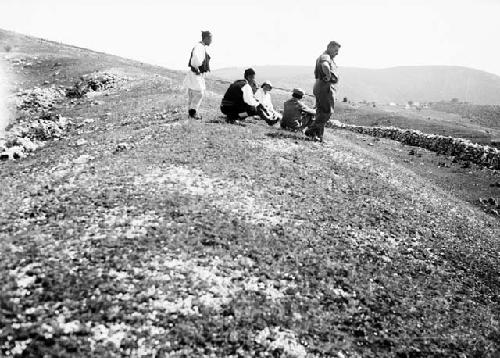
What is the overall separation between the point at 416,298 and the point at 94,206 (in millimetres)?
8915

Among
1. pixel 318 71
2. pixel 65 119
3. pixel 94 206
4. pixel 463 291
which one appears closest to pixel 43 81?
pixel 65 119

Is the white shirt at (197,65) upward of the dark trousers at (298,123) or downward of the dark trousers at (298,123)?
upward

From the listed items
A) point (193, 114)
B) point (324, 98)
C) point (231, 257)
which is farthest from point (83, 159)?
point (324, 98)

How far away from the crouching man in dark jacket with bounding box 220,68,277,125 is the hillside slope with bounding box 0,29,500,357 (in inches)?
144

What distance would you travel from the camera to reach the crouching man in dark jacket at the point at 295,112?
2325cm

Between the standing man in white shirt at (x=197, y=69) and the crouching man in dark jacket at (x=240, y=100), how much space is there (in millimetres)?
1433

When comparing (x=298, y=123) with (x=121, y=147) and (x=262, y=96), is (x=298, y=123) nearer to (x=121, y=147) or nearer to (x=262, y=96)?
(x=262, y=96)

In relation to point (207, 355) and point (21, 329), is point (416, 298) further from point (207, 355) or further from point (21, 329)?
point (21, 329)

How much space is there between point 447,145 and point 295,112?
18.0 m

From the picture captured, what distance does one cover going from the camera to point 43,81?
43.9 meters

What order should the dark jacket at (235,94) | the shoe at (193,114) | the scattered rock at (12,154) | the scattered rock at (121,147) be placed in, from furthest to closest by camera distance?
the shoe at (193,114) → the dark jacket at (235,94) → the scattered rock at (12,154) → the scattered rock at (121,147)

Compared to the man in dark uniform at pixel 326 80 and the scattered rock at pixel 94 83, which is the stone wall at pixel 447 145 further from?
the scattered rock at pixel 94 83

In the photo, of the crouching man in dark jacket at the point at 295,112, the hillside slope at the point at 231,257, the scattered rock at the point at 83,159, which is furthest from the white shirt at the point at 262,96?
the scattered rock at the point at 83,159

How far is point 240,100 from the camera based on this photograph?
21844 mm
